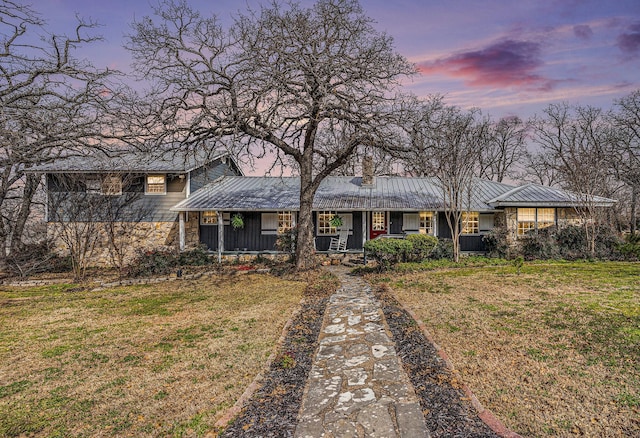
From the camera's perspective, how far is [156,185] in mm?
17078

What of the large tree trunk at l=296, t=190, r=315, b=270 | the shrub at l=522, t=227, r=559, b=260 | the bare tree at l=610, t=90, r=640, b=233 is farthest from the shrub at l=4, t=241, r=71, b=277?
the bare tree at l=610, t=90, r=640, b=233

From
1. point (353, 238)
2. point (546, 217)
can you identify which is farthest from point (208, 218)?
point (546, 217)

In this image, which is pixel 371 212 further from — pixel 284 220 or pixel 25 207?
pixel 25 207

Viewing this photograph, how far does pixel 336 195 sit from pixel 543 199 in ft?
31.2

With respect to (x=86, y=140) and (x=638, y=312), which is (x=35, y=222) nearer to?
(x=86, y=140)

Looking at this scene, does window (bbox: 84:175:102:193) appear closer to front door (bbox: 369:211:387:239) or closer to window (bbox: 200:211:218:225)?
window (bbox: 200:211:218:225)

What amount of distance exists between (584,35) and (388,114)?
5.93 metres

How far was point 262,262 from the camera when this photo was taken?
1578cm

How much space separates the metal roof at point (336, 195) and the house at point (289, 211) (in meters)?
0.05

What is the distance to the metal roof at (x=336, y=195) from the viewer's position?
16.4 m

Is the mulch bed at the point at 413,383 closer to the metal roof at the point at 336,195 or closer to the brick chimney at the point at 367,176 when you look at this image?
the metal roof at the point at 336,195

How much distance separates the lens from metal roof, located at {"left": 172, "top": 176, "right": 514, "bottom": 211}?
16406 millimetres

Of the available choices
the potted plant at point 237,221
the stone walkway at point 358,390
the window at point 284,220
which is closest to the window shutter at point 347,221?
the window at point 284,220

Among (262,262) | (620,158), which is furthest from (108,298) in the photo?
(620,158)
